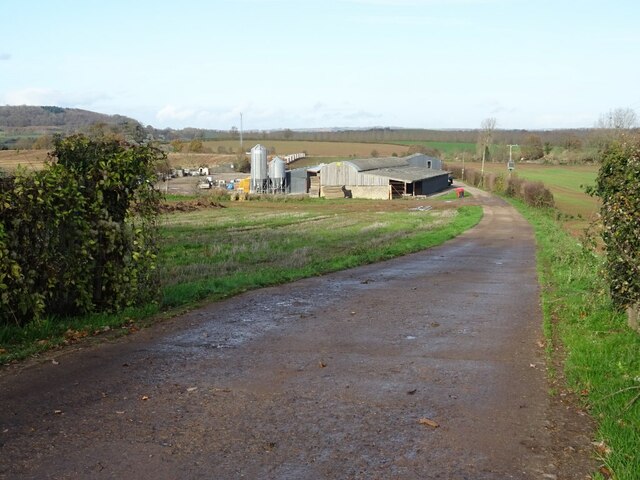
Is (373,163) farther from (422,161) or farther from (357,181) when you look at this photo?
(422,161)

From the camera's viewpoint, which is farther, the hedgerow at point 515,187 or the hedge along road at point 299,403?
the hedgerow at point 515,187

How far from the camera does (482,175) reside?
93.0m

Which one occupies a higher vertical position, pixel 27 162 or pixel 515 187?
pixel 27 162

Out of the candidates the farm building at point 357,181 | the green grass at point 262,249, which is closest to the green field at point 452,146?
the farm building at point 357,181

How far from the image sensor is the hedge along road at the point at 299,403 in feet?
15.8

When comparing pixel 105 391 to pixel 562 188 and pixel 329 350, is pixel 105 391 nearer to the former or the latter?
pixel 329 350

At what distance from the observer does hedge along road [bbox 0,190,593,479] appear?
4.81 meters

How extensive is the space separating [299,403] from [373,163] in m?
73.0

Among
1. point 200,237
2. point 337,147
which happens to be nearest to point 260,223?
point 200,237

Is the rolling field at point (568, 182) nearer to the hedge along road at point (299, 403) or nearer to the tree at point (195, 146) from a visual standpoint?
the hedge along road at point (299, 403)

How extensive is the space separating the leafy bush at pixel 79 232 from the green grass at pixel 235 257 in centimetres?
31

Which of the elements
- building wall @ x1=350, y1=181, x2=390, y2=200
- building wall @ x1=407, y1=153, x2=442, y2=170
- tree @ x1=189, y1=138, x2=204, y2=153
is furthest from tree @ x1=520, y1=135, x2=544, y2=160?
building wall @ x1=350, y1=181, x2=390, y2=200

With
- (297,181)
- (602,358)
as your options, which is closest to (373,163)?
(297,181)

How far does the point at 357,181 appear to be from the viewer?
70688 mm
